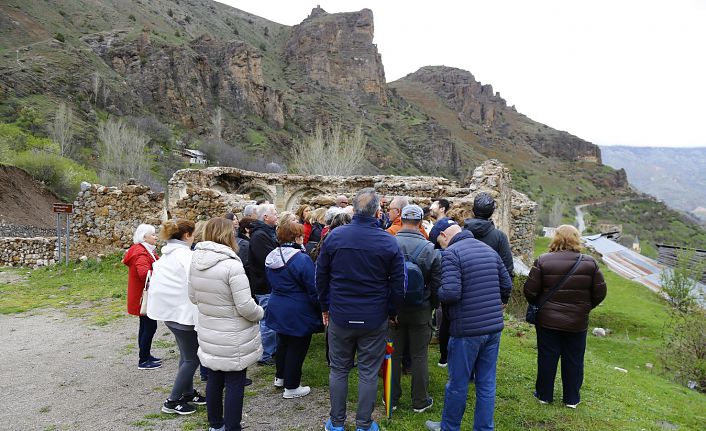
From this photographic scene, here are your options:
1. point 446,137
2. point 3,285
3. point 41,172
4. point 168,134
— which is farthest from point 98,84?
point 446,137

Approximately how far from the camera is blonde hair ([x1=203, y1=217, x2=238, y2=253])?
4.07 m

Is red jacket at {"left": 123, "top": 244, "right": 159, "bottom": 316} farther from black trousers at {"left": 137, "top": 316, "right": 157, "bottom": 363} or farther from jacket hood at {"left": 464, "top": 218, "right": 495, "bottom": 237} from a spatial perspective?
jacket hood at {"left": 464, "top": 218, "right": 495, "bottom": 237}


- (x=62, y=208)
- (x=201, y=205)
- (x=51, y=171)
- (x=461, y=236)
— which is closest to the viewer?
(x=461, y=236)

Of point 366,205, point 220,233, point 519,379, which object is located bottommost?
point 519,379

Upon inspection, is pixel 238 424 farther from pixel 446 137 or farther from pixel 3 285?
pixel 446 137

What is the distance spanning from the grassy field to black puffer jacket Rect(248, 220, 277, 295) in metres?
1.23

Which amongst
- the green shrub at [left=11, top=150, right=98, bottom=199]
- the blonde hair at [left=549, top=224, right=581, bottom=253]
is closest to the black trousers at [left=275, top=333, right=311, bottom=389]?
the blonde hair at [left=549, top=224, right=581, bottom=253]

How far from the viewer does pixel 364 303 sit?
3842mm

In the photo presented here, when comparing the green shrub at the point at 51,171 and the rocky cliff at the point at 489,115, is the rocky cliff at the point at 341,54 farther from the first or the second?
the green shrub at the point at 51,171

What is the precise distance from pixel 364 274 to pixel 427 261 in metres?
0.74

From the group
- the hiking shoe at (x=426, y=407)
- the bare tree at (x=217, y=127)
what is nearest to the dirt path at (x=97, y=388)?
the hiking shoe at (x=426, y=407)

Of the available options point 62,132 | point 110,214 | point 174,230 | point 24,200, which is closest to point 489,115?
point 62,132

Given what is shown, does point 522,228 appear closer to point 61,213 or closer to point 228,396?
point 228,396

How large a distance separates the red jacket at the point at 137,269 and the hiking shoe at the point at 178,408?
1.62 m
